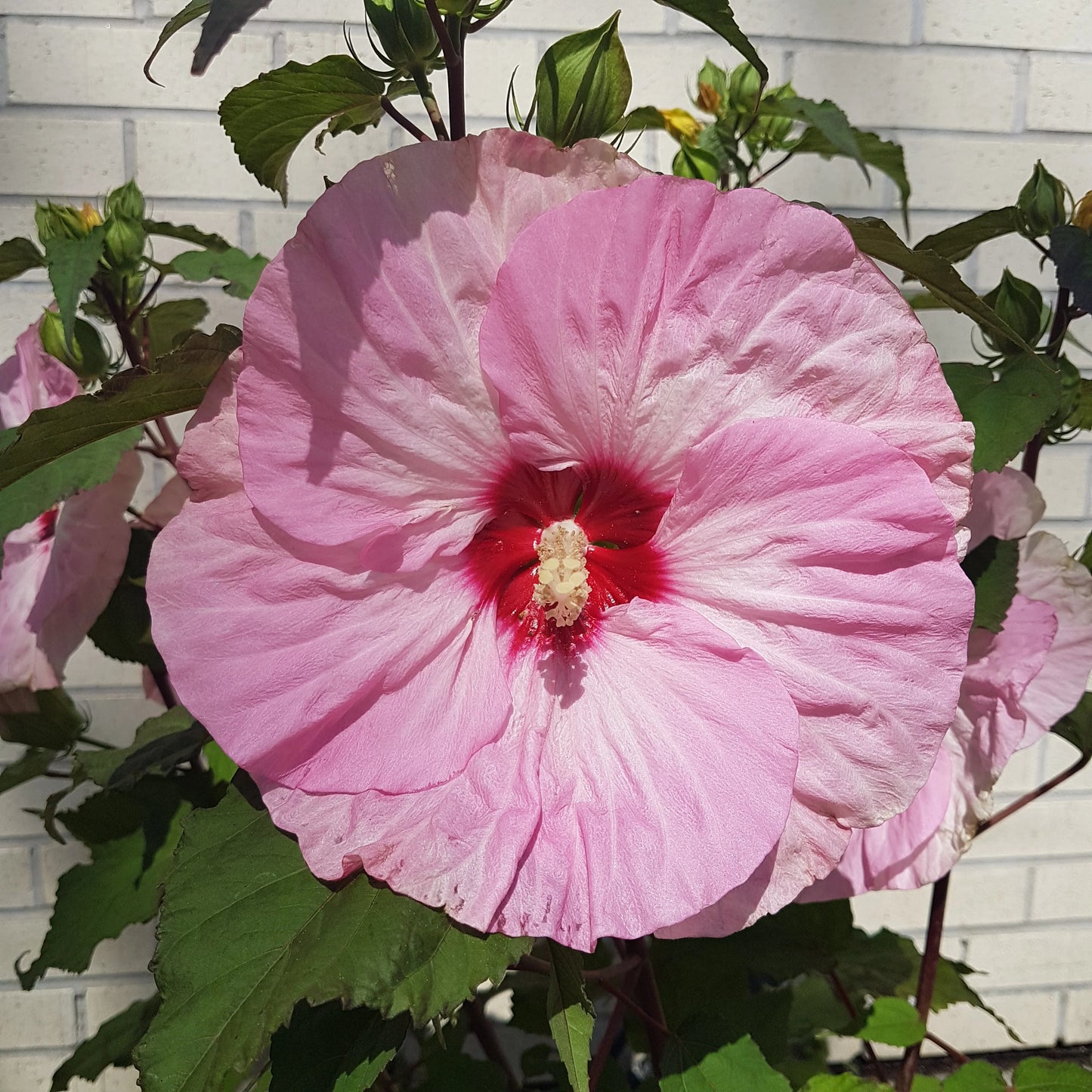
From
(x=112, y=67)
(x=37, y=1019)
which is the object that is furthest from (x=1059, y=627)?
(x=37, y=1019)

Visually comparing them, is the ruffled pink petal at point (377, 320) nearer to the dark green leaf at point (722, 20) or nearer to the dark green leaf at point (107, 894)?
the dark green leaf at point (722, 20)

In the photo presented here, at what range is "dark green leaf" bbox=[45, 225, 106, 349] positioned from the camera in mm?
440

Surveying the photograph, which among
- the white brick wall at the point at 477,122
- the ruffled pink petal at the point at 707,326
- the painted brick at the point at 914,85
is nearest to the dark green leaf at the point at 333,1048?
the ruffled pink petal at the point at 707,326

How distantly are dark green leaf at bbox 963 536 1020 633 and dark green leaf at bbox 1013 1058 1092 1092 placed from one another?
39cm

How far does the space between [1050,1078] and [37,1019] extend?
1185 mm

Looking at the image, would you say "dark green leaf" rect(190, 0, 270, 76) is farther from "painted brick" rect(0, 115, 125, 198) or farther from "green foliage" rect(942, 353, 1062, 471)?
"painted brick" rect(0, 115, 125, 198)

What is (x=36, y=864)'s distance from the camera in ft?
3.78

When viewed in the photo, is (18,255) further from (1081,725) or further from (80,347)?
(1081,725)

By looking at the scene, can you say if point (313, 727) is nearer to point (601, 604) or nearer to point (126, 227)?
point (601, 604)

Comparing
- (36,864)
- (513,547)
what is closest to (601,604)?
(513,547)

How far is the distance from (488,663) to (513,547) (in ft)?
0.23

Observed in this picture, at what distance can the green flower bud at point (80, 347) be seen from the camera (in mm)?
593

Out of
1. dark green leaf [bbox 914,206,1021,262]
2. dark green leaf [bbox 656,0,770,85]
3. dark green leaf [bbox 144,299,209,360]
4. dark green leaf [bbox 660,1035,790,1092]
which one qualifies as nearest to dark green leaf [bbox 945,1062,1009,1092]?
dark green leaf [bbox 660,1035,790,1092]

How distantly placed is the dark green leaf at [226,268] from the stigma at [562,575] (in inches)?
11.3
